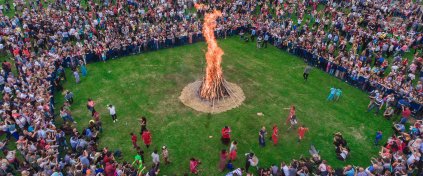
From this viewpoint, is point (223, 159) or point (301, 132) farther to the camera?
point (301, 132)

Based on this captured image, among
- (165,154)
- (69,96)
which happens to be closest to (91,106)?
(69,96)

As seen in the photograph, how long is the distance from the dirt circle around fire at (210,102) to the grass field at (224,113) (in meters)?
0.51

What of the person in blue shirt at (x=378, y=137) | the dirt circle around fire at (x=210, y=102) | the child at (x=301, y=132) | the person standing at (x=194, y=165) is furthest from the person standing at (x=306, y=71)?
the person standing at (x=194, y=165)

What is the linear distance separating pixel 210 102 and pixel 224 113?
1.44 m

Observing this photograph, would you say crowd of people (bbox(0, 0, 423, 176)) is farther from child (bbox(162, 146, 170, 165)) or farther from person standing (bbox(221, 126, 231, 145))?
child (bbox(162, 146, 170, 165))

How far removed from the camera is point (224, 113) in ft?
78.6

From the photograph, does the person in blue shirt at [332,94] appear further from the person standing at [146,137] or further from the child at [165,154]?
the person standing at [146,137]

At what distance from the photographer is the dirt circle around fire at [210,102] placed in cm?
2431

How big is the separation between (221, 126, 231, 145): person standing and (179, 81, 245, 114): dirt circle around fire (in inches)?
132

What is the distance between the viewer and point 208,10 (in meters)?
39.6

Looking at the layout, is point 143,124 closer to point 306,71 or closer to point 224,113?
point 224,113

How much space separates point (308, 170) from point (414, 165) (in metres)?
6.19

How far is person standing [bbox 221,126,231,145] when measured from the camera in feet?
67.4

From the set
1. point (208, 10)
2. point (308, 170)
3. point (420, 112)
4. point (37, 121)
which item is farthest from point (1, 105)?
point (420, 112)
